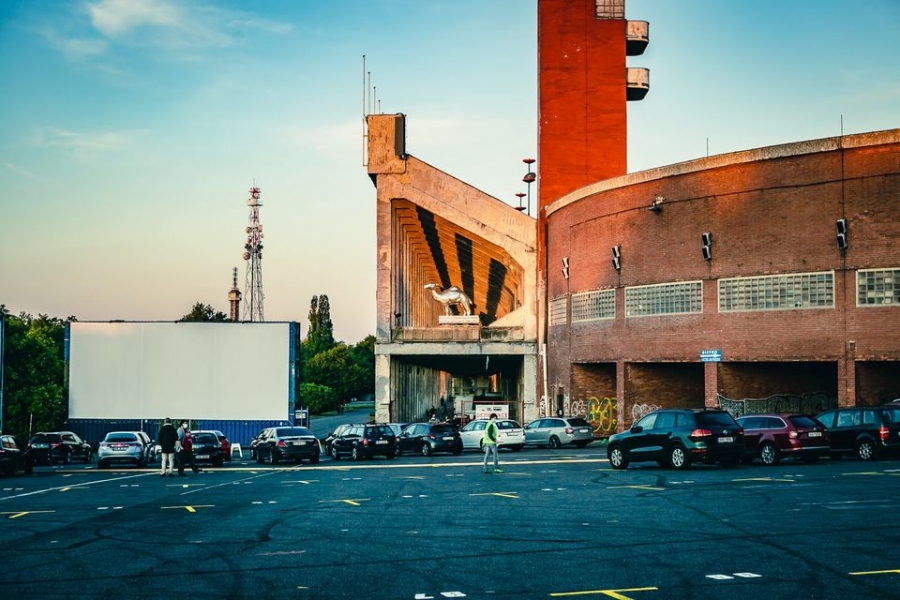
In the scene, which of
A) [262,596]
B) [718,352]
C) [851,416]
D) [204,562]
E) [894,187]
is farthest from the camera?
[718,352]

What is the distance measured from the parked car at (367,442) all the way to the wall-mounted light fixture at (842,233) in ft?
58.6

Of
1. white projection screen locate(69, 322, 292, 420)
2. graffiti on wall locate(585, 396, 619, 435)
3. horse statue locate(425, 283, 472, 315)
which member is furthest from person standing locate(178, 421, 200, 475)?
horse statue locate(425, 283, 472, 315)

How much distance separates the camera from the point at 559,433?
44.3m

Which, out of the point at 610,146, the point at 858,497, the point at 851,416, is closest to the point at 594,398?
the point at 610,146

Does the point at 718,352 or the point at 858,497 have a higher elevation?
the point at 718,352

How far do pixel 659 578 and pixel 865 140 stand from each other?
3113cm

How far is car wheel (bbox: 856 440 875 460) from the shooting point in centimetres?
2988

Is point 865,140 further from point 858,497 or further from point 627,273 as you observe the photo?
point 858,497

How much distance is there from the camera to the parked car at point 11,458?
105ft

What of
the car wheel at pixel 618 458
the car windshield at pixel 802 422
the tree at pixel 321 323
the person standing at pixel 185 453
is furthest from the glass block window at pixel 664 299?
the tree at pixel 321 323

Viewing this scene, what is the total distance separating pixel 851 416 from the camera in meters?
30.6

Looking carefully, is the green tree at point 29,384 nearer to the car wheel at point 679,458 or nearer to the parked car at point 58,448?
the parked car at point 58,448

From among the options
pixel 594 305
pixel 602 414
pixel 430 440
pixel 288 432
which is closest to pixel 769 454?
pixel 430 440

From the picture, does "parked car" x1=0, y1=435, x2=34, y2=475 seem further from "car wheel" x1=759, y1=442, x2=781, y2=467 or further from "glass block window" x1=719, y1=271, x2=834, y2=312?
"glass block window" x1=719, y1=271, x2=834, y2=312
